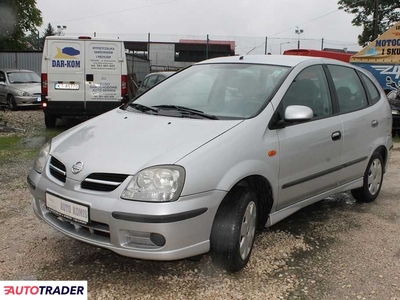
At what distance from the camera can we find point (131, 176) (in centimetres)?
266

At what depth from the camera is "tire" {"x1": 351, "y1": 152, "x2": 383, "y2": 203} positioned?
15.4 feet

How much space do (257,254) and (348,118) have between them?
1695 mm

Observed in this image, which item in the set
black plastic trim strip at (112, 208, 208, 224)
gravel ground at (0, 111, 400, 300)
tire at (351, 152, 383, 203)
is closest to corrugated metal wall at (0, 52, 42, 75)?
gravel ground at (0, 111, 400, 300)

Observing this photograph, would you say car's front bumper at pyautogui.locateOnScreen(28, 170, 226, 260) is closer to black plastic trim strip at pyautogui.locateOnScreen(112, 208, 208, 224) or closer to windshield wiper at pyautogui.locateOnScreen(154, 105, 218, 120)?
black plastic trim strip at pyautogui.locateOnScreen(112, 208, 208, 224)

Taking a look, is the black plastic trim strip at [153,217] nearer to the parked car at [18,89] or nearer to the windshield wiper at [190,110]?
the windshield wiper at [190,110]

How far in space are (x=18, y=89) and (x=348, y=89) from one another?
1248cm

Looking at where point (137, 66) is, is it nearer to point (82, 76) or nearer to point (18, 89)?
point (18, 89)

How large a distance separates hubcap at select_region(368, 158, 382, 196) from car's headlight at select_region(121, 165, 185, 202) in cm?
290

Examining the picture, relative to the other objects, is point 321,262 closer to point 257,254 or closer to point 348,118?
point 257,254

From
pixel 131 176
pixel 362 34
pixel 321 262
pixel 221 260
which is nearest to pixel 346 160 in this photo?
pixel 321 262

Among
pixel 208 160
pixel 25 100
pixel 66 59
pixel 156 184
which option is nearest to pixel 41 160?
pixel 156 184

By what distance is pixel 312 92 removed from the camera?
389 cm

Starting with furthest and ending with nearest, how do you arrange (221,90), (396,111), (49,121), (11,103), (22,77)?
1. (22,77)
2. (11,103)
3. (396,111)
4. (49,121)
5. (221,90)

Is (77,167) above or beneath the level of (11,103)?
above
